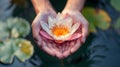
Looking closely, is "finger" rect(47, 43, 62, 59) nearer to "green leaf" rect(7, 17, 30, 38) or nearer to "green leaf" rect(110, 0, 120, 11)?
"green leaf" rect(7, 17, 30, 38)

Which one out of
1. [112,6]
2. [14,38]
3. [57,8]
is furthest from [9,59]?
[112,6]

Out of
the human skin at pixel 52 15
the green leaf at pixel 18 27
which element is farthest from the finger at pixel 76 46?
the green leaf at pixel 18 27

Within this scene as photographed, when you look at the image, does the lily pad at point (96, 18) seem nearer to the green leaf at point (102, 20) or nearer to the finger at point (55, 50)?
the green leaf at point (102, 20)

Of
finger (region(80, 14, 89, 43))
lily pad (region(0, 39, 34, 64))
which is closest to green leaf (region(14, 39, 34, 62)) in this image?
lily pad (region(0, 39, 34, 64))

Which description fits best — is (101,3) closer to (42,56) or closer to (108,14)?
(108,14)

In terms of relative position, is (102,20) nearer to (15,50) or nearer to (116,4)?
(116,4)

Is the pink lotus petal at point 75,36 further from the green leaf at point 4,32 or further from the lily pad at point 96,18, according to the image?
the green leaf at point 4,32

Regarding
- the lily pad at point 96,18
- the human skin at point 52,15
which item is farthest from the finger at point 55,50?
the lily pad at point 96,18

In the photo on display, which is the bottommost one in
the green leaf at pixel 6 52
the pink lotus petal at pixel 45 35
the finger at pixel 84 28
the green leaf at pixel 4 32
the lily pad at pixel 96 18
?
the green leaf at pixel 6 52

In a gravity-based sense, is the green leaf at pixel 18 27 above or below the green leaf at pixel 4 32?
above
